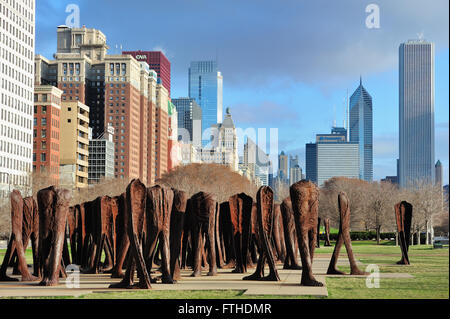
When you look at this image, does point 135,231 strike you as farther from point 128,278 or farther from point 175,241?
point 175,241

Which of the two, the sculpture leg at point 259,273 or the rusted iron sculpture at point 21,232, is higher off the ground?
the rusted iron sculpture at point 21,232

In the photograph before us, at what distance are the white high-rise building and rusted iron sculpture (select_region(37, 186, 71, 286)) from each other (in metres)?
80.3

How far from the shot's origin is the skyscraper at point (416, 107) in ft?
410

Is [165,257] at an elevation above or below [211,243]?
below

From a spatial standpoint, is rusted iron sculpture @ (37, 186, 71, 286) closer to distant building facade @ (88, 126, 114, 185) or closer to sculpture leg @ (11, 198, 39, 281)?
sculpture leg @ (11, 198, 39, 281)

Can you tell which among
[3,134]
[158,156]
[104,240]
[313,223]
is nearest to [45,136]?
[3,134]

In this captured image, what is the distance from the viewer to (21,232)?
69.2 feet

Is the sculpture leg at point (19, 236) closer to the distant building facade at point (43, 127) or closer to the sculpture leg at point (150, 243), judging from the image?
the sculpture leg at point (150, 243)

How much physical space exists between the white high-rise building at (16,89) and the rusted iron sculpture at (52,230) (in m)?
80.3

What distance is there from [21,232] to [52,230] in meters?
2.94

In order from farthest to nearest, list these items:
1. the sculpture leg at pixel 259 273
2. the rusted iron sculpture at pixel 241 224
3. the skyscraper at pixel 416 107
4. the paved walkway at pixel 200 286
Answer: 1. the skyscraper at pixel 416 107
2. the rusted iron sculpture at pixel 241 224
3. the sculpture leg at pixel 259 273
4. the paved walkway at pixel 200 286

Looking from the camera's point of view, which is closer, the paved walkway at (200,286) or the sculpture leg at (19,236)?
→ the paved walkway at (200,286)

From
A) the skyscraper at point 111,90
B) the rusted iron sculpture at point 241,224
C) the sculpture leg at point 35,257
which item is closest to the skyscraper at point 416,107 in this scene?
the skyscraper at point 111,90

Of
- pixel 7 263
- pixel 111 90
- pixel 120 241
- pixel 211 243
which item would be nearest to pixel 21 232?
pixel 7 263
